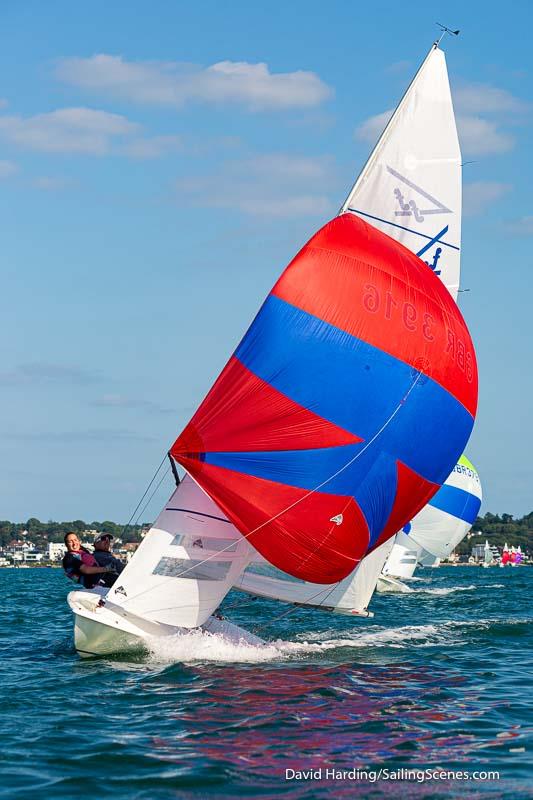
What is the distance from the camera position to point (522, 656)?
1645 centimetres

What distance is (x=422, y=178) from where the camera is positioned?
20.0m

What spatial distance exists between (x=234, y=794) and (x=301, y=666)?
6.43 meters

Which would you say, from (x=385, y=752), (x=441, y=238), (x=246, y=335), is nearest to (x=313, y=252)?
(x=246, y=335)

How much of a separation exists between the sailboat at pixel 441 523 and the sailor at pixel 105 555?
2638 cm

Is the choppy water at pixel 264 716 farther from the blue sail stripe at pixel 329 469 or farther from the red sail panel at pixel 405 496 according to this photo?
the blue sail stripe at pixel 329 469

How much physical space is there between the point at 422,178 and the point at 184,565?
29.6 ft

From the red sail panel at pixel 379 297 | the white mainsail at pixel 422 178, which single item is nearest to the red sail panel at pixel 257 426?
the red sail panel at pixel 379 297

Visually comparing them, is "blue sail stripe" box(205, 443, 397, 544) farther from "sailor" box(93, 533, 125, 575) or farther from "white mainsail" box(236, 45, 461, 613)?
"white mainsail" box(236, 45, 461, 613)

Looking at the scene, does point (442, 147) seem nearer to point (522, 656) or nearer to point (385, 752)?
point (522, 656)

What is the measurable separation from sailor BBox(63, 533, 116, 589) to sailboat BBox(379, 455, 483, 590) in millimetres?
26705

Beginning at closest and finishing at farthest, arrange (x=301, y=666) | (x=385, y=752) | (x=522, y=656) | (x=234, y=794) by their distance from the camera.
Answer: (x=234, y=794) → (x=385, y=752) → (x=301, y=666) → (x=522, y=656)

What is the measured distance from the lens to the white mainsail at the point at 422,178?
19516 mm

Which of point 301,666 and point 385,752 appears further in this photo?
point 301,666

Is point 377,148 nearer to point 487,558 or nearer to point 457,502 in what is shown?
point 457,502
